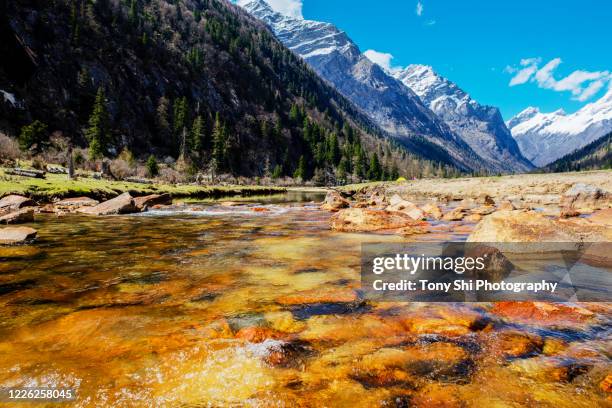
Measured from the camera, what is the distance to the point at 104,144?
67.0m

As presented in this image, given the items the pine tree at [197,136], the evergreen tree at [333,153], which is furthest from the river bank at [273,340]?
the evergreen tree at [333,153]

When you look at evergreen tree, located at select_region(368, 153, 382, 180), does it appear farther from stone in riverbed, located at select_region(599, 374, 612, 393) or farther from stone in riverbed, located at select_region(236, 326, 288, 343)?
stone in riverbed, located at select_region(599, 374, 612, 393)

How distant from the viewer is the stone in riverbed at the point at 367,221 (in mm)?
16688

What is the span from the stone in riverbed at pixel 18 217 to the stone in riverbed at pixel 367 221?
47.7 ft

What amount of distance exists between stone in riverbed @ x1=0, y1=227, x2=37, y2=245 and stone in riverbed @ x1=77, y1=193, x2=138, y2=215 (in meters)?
9.81

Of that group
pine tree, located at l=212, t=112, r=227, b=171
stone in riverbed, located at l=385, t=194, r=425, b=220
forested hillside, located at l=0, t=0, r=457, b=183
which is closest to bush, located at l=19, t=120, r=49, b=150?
forested hillside, located at l=0, t=0, r=457, b=183

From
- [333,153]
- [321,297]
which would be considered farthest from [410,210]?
[333,153]

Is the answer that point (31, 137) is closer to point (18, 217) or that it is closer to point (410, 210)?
point (18, 217)

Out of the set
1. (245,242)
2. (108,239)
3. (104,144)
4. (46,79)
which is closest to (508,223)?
(245,242)

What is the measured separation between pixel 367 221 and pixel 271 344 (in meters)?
12.7

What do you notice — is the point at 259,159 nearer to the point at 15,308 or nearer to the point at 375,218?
the point at 375,218

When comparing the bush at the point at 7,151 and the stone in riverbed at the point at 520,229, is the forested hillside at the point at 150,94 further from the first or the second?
the stone in riverbed at the point at 520,229

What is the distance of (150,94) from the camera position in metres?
106

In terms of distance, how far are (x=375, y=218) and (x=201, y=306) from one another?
12114 millimetres
